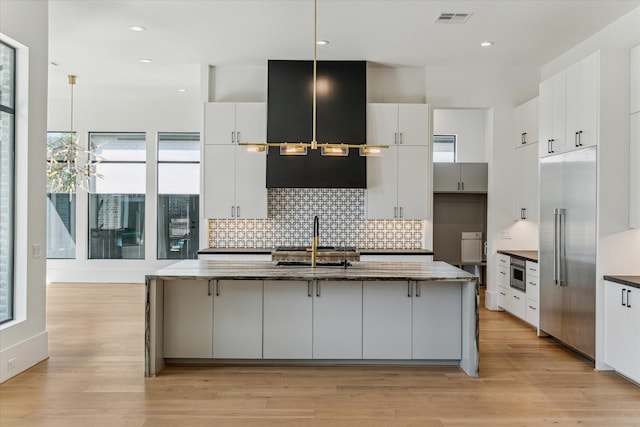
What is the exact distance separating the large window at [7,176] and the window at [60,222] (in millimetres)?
5184

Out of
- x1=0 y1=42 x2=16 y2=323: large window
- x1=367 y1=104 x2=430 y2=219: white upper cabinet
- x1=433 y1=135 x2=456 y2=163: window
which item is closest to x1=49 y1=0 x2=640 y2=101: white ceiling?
x1=367 y1=104 x2=430 y2=219: white upper cabinet

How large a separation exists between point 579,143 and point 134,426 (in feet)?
14.3

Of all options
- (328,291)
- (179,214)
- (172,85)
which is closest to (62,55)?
(172,85)

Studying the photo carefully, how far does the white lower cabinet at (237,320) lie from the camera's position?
443 centimetres

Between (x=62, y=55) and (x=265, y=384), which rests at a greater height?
(x=62, y=55)

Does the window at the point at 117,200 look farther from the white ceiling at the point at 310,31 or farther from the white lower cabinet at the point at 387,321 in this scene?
the white lower cabinet at the point at 387,321

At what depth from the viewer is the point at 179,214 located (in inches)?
365

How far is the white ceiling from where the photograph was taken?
480 cm

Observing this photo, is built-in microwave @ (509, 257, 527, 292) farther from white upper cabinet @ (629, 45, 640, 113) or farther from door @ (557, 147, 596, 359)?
white upper cabinet @ (629, 45, 640, 113)

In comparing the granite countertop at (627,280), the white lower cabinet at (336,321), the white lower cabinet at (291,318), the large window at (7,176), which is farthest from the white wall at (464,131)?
the large window at (7,176)

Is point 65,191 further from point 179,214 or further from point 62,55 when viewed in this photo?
point 62,55

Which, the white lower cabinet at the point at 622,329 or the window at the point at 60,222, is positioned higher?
the window at the point at 60,222

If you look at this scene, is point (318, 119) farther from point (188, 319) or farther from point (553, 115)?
point (188, 319)

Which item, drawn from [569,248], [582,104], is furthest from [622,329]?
[582,104]
